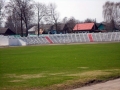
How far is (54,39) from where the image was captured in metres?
76.8

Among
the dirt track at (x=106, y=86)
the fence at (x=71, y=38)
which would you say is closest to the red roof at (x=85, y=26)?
the fence at (x=71, y=38)

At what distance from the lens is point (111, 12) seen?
105m

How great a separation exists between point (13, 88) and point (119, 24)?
107 m

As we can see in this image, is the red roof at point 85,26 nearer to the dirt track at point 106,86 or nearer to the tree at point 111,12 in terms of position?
the tree at point 111,12

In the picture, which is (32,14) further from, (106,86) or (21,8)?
(106,86)

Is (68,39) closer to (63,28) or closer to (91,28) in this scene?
(91,28)

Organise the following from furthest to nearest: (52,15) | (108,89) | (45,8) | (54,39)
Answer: (52,15)
(45,8)
(54,39)
(108,89)

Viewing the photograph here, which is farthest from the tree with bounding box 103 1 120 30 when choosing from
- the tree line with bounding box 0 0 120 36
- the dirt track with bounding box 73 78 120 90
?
the dirt track with bounding box 73 78 120 90

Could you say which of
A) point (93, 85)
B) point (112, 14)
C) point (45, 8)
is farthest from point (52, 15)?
point (93, 85)

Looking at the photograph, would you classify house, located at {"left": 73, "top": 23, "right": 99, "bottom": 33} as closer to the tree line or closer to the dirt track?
the tree line

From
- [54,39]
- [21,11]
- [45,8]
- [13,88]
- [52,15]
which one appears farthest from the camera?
[52,15]

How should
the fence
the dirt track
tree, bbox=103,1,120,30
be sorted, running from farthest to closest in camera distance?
tree, bbox=103,1,120,30, the fence, the dirt track

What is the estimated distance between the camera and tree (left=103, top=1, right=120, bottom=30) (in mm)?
104188

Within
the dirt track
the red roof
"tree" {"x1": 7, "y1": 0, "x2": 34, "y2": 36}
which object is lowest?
the red roof
